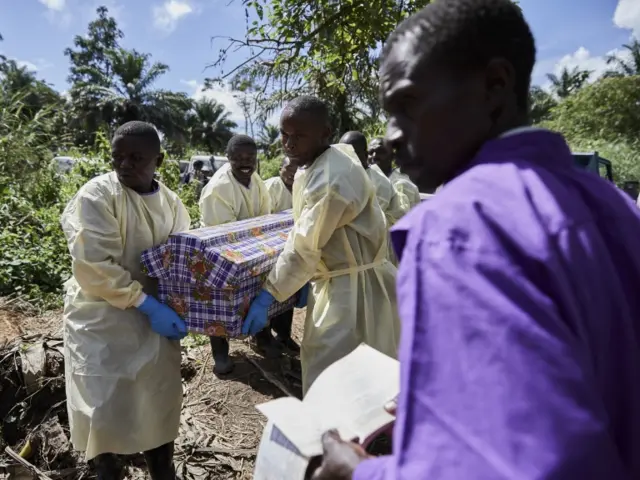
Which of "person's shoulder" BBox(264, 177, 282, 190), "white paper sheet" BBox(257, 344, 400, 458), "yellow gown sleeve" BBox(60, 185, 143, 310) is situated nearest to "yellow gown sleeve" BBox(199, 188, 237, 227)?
"person's shoulder" BBox(264, 177, 282, 190)

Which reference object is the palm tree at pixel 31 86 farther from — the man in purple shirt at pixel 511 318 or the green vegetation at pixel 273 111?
the man in purple shirt at pixel 511 318

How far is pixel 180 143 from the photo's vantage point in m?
35.7

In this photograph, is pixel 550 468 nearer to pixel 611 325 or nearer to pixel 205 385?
pixel 611 325

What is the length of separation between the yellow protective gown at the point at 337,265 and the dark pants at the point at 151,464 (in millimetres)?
864

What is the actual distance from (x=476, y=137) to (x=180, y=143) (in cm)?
3699

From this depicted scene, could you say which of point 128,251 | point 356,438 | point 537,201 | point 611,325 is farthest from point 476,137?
point 128,251

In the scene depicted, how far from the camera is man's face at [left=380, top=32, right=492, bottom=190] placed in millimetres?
862

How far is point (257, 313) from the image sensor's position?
8.71 feet

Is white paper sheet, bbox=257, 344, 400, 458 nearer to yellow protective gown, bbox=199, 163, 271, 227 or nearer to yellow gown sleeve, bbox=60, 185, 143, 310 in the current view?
yellow gown sleeve, bbox=60, 185, 143, 310

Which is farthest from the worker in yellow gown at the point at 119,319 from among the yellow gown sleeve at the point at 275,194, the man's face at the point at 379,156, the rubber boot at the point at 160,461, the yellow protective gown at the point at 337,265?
the man's face at the point at 379,156

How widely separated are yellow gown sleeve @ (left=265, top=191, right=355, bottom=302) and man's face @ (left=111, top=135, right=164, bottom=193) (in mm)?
828

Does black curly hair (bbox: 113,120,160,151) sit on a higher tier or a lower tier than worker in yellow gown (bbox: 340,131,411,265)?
higher

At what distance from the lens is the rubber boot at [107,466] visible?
2582mm

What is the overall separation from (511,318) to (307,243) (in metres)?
1.93
